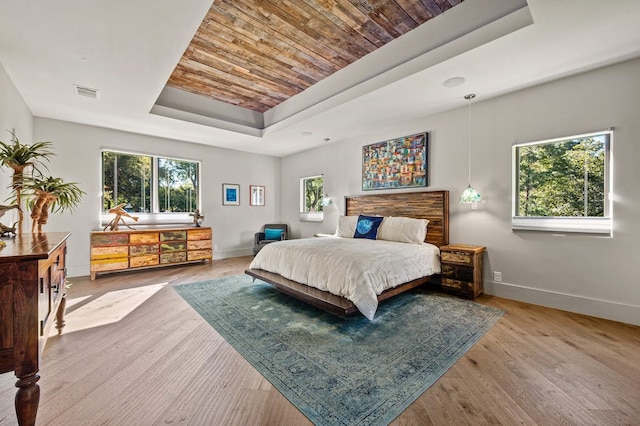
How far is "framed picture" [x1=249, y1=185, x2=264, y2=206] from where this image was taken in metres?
6.77

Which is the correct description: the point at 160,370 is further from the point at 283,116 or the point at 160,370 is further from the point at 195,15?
the point at 283,116

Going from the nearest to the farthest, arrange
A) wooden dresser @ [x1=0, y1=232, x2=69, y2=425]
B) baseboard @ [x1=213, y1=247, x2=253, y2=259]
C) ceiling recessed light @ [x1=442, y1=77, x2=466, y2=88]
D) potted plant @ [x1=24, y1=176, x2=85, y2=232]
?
1. wooden dresser @ [x1=0, y1=232, x2=69, y2=425]
2. potted plant @ [x1=24, y1=176, x2=85, y2=232]
3. ceiling recessed light @ [x1=442, y1=77, x2=466, y2=88]
4. baseboard @ [x1=213, y1=247, x2=253, y2=259]

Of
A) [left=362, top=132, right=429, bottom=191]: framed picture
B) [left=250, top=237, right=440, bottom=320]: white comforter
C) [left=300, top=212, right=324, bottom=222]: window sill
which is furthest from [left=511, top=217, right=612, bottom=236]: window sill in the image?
[left=300, top=212, right=324, bottom=222]: window sill

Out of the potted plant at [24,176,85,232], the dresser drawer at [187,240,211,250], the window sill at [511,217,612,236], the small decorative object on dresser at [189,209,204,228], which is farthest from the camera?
the small decorative object on dresser at [189,209,204,228]

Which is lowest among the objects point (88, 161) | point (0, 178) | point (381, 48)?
point (0, 178)

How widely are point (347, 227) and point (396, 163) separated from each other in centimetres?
138

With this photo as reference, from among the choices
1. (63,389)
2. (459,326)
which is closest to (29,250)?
(63,389)

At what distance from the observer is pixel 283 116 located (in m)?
4.80

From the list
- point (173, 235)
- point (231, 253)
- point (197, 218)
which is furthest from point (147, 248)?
point (231, 253)

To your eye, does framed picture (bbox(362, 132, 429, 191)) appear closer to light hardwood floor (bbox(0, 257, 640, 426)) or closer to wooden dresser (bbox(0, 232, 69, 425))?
light hardwood floor (bbox(0, 257, 640, 426))

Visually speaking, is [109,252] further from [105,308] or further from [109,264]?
[105,308]

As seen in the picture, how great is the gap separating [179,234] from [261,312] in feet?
10.1

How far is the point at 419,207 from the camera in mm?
4262

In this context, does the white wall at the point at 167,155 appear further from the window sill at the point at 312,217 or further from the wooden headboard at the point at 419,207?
the wooden headboard at the point at 419,207
